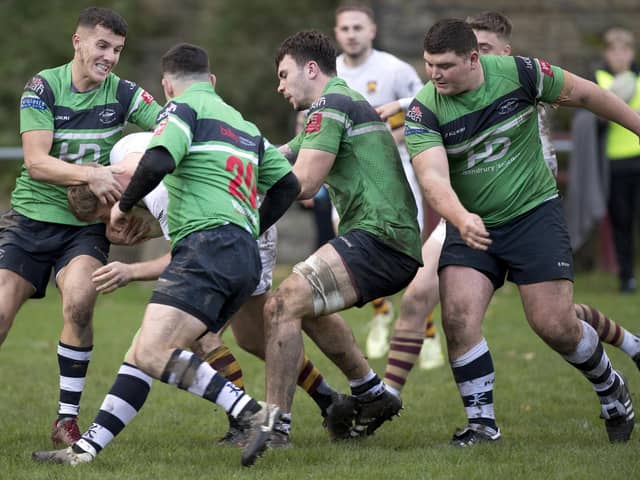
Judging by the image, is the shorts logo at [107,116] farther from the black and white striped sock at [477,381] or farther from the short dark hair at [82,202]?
the black and white striped sock at [477,381]

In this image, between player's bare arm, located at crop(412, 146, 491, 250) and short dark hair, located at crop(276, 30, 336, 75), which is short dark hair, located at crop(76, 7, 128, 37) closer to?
short dark hair, located at crop(276, 30, 336, 75)

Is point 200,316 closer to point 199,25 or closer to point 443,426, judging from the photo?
point 443,426

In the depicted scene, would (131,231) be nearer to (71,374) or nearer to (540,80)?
(71,374)

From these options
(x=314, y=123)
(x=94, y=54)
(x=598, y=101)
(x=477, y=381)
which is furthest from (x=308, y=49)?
(x=477, y=381)

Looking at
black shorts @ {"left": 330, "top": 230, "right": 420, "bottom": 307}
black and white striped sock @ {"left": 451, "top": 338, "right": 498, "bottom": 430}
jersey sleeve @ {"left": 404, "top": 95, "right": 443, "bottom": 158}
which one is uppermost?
jersey sleeve @ {"left": 404, "top": 95, "right": 443, "bottom": 158}

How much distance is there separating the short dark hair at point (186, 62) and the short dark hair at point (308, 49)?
65 centimetres

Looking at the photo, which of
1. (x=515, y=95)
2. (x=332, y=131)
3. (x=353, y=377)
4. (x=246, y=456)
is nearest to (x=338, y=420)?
(x=353, y=377)

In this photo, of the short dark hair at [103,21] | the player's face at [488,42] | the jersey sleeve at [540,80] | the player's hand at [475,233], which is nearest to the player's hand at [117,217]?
the short dark hair at [103,21]

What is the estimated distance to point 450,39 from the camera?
18.8 ft

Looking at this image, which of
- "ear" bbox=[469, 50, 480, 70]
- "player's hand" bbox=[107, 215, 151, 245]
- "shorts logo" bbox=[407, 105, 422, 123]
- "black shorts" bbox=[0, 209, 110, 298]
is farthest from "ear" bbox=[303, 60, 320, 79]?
"black shorts" bbox=[0, 209, 110, 298]

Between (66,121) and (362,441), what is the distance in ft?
7.73

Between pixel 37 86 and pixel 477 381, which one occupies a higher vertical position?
pixel 37 86

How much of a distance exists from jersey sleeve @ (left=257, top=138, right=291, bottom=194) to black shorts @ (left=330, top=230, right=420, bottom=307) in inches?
21.2

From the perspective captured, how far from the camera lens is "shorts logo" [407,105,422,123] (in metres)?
5.86
